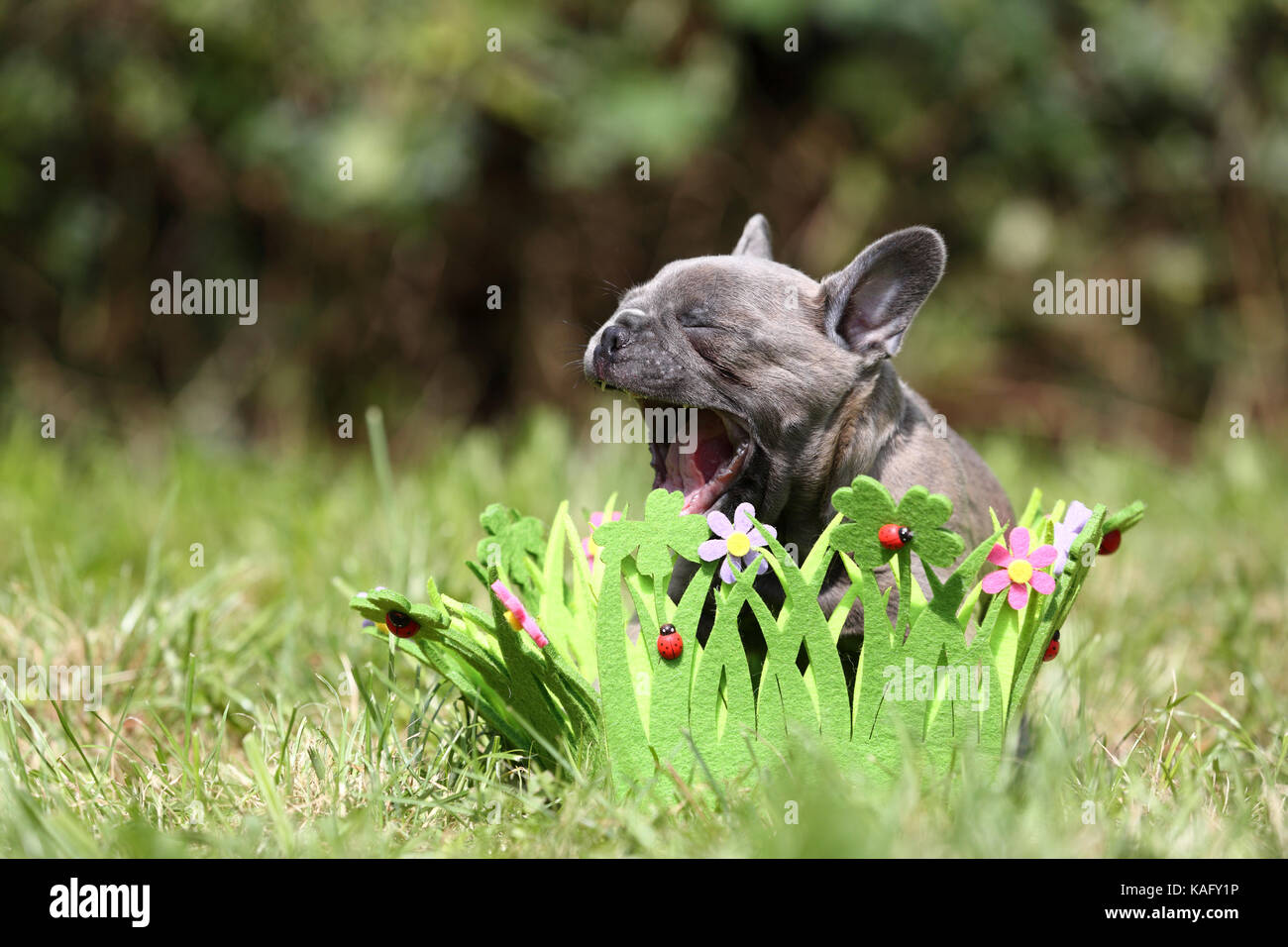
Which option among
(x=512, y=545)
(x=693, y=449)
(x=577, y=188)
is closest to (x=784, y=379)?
(x=693, y=449)

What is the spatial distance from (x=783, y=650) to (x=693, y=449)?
0.54 metres

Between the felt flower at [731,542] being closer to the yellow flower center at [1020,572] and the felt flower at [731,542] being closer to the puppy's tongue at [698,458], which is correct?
the puppy's tongue at [698,458]

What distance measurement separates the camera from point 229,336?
7004 millimetres

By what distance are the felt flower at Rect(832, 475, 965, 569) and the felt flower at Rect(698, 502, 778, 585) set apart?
13cm

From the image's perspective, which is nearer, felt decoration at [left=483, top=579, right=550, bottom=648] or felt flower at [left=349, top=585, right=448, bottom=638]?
felt flower at [left=349, top=585, right=448, bottom=638]

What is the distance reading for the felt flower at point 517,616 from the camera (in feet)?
6.72

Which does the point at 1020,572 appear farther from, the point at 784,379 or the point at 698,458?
the point at 698,458

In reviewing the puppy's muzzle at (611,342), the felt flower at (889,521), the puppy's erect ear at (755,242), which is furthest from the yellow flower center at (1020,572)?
the puppy's erect ear at (755,242)

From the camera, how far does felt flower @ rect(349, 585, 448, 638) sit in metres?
1.93

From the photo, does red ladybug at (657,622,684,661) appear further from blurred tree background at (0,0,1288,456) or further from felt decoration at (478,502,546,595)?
blurred tree background at (0,0,1288,456)

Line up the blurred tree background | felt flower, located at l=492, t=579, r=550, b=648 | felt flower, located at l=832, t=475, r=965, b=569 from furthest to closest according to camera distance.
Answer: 1. the blurred tree background
2. felt flower, located at l=492, t=579, r=550, b=648
3. felt flower, located at l=832, t=475, r=965, b=569

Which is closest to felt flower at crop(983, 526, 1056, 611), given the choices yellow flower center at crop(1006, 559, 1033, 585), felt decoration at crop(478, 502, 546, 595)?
yellow flower center at crop(1006, 559, 1033, 585)
